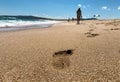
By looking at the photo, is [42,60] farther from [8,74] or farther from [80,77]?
[80,77]

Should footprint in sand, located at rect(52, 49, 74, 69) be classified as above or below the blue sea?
above

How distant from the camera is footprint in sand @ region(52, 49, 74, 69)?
275cm

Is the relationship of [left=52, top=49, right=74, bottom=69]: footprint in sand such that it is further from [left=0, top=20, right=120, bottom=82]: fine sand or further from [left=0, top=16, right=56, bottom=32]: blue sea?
[left=0, top=16, right=56, bottom=32]: blue sea

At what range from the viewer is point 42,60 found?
3006 mm

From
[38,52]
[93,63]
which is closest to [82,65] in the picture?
[93,63]

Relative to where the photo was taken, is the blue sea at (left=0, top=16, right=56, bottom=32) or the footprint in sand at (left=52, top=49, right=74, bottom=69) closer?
the footprint in sand at (left=52, top=49, right=74, bottom=69)

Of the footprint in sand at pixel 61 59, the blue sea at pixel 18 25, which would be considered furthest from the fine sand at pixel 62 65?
the blue sea at pixel 18 25

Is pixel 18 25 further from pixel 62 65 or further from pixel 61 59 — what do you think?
pixel 62 65

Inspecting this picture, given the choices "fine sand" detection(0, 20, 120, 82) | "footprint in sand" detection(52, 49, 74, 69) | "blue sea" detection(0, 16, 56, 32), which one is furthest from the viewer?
"blue sea" detection(0, 16, 56, 32)

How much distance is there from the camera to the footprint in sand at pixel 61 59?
2.75m

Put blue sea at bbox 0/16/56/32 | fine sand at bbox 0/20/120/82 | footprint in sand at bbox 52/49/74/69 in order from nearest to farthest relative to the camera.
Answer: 1. fine sand at bbox 0/20/120/82
2. footprint in sand at bbox 52/49/74/69
3. blue sea at bbox 0/16/56/32

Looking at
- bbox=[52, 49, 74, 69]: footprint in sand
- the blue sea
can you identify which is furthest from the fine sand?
the blue sea

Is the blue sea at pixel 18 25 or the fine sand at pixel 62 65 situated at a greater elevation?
the fine sand at pixel 62 65

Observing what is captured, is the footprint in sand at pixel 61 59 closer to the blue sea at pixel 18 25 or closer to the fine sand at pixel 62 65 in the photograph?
the fine sand at pixel 62 65
